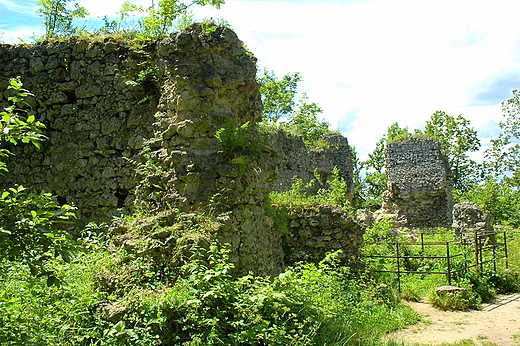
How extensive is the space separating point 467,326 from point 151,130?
662 centimetres

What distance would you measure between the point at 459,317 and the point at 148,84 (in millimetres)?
7373

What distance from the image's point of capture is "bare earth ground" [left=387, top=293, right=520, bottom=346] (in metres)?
7.21

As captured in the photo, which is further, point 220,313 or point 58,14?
point 58,14

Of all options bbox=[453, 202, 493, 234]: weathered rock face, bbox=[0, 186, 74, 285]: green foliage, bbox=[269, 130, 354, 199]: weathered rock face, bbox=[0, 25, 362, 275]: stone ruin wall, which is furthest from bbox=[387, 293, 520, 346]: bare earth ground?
bbox=[269, 130, 354, 199]: weathered rock face

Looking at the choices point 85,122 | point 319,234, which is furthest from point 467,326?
point 85,122

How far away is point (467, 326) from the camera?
813 centimetres

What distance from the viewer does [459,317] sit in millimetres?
8781

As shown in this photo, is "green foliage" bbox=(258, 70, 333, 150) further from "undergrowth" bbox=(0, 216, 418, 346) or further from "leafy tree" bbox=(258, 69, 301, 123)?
"undergrowth" bbox=(0, 216, 418, 346)

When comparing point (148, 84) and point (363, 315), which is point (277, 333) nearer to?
point (363, 315)

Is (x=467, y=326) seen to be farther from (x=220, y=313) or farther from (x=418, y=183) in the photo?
(x=418, y=183)

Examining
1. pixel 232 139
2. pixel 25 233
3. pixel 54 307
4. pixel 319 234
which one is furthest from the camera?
pixel 319 234

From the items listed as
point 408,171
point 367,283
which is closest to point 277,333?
point 367,283

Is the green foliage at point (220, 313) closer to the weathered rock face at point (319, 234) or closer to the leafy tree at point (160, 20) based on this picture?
the weathered rock face at point (319, 234)

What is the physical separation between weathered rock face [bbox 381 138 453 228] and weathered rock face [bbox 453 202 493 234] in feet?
30.0
